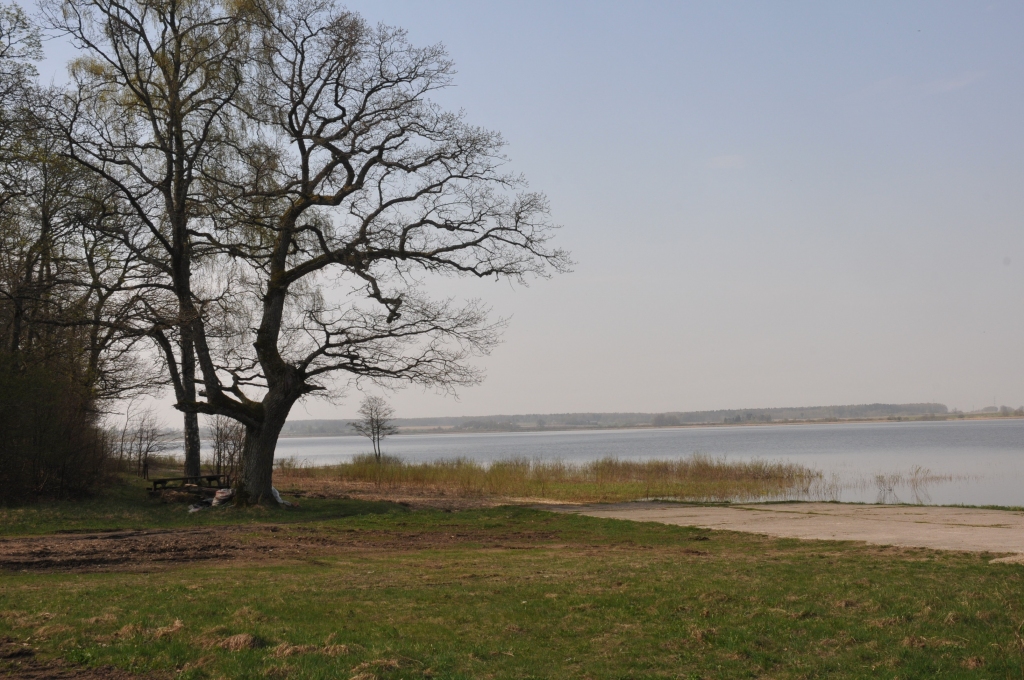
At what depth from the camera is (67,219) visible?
2061 centimetres

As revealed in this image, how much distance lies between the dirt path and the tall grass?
5.51 metres

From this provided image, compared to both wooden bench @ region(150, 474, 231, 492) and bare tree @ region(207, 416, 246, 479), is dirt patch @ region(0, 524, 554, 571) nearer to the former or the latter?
wooden bench @ region(150, 474, 231, 492)

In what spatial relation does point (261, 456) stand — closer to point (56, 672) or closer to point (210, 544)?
point (210, 544)

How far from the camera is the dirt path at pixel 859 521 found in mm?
13523

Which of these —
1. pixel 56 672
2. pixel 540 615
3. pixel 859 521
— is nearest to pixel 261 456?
pixel 859 521

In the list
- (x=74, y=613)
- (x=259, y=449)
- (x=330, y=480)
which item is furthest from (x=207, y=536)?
(x=330, y=480)

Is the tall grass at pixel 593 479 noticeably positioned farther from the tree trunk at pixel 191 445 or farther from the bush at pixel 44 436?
the bush at pixel 44 436

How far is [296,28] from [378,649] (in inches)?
746

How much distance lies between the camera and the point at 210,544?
14.3 metres

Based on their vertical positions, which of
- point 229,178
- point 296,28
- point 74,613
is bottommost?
point 74,613

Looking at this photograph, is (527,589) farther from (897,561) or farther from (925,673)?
(897,561)

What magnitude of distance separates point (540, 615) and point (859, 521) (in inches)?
460

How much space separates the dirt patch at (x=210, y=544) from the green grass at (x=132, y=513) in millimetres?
1362

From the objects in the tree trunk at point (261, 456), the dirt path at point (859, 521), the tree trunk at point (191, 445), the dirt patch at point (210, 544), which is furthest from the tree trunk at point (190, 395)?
the dirt path at point (859, 521)
